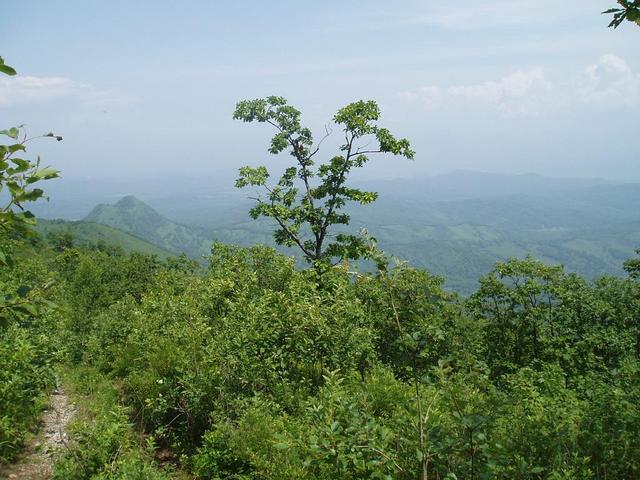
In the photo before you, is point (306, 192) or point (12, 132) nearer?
point (12, 132)

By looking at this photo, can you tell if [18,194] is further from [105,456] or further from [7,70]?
[105,456]

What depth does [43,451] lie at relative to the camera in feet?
31.5

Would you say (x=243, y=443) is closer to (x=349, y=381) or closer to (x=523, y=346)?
(x=349, y=381)

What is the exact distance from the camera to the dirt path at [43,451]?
28.3 feet

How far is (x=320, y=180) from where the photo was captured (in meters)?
20.1

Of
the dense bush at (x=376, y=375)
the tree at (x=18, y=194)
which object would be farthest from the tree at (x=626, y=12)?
the tree at (x=18, y=194)

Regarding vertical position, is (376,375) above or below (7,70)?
below

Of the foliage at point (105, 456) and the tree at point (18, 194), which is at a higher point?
the tree at point (18, 194)

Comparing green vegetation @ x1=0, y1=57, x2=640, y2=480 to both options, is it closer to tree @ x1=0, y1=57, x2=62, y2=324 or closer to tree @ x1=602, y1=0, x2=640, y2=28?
tree @ x1=0, y1=57, x2=62, y2=324

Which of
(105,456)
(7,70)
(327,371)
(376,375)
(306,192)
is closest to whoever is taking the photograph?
(7,70)

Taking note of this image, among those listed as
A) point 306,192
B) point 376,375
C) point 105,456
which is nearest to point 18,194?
point 105,456

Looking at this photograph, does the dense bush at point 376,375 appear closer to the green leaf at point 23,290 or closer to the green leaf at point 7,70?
the green leaf at point 23,290

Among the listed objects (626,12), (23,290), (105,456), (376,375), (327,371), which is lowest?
(105,456)

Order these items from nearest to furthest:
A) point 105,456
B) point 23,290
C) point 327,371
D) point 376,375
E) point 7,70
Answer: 1. point 7,70
2. point 23,290
3. point 327,371
4. point 105,456
5. point 376,375
